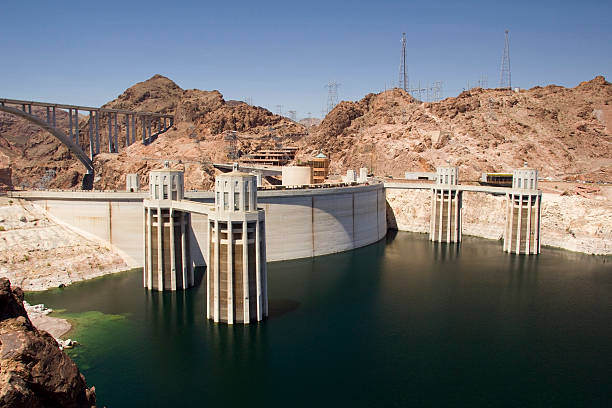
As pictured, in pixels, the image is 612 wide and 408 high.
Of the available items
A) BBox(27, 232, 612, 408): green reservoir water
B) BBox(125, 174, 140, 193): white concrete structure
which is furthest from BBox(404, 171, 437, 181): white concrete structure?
BBox(125, 174, 140, 193): white concrete structure

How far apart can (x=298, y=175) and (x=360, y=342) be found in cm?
4675

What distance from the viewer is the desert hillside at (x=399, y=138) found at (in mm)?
104688

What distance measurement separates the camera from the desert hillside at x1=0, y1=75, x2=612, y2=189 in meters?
Result: 105

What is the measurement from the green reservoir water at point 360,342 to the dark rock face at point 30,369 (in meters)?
14.2

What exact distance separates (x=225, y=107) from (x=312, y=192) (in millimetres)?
80468

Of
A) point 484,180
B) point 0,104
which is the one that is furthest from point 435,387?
point 0,104

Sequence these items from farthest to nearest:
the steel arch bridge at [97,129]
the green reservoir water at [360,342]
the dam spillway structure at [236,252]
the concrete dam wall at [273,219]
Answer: the steel arch bridge at [97,129]
the concrete dam wall at [273,219]
the dam spillway structure at [236,252]
the green reservoir water at [360,342]

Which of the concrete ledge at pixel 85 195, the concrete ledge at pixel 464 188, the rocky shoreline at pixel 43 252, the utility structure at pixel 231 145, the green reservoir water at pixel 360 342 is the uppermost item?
the utility structure at pixel 231 145

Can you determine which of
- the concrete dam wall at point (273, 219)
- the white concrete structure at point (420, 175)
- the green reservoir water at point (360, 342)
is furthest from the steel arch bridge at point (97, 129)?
the white concrete structure at point (420, 175)

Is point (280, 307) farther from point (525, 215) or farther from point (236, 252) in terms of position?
point (525, 215)

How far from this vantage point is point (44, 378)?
16.2 meters

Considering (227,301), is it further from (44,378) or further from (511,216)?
(511,216)

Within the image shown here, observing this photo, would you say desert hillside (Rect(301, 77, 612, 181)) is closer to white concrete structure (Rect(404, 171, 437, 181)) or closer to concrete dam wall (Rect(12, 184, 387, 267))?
white concrete structure (Rect(404, 171, 437, 181))

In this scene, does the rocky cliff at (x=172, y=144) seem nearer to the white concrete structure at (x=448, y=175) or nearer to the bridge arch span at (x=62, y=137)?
the bridge arch span at (x=62, y=137)
